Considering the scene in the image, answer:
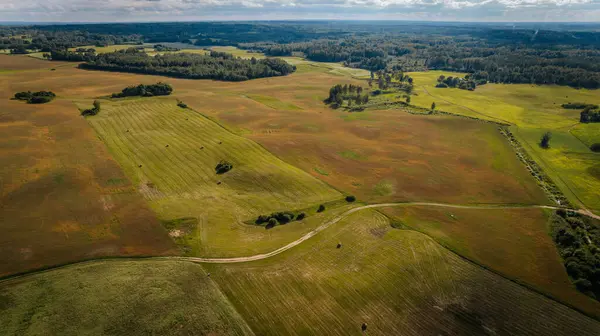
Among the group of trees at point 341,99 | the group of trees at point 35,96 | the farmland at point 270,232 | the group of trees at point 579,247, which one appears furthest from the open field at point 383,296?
the group of trees at point 35,96

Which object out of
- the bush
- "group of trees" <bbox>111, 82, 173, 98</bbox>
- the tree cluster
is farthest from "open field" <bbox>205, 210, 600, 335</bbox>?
the tree cluster

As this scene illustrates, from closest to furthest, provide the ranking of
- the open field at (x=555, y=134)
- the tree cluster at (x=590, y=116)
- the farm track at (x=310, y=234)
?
the farm track at (x=310, y=234) → the open field at (x=555, y=134) → the tree cluster at (x=590, y=116)

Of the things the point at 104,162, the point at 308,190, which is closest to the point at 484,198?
the point at 308,190

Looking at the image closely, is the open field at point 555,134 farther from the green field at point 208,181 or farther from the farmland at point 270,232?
the green field at point 208,181

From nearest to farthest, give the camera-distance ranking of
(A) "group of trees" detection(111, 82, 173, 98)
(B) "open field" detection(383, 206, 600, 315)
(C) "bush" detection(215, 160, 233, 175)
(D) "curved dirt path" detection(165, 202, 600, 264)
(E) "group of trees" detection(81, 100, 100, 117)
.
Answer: (B) "open field" detection(383, 206, 600, 315), (D) "curved dirt path" detection(165, 202, 600, 264), (C) "bush" detection(215, 160, 233, 175), (E) "group of trees" detection(81, 100, 100, 117), (A) "group of trees" detection(111, 82, 173, 98)

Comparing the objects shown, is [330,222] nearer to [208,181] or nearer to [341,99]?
[208,181]

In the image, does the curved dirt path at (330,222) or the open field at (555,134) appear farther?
the open field at (555,134)

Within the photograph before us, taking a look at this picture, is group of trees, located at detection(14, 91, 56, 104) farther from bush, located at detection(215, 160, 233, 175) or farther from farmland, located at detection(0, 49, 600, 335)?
bush, located at detection(215, 160, 233, 175)
